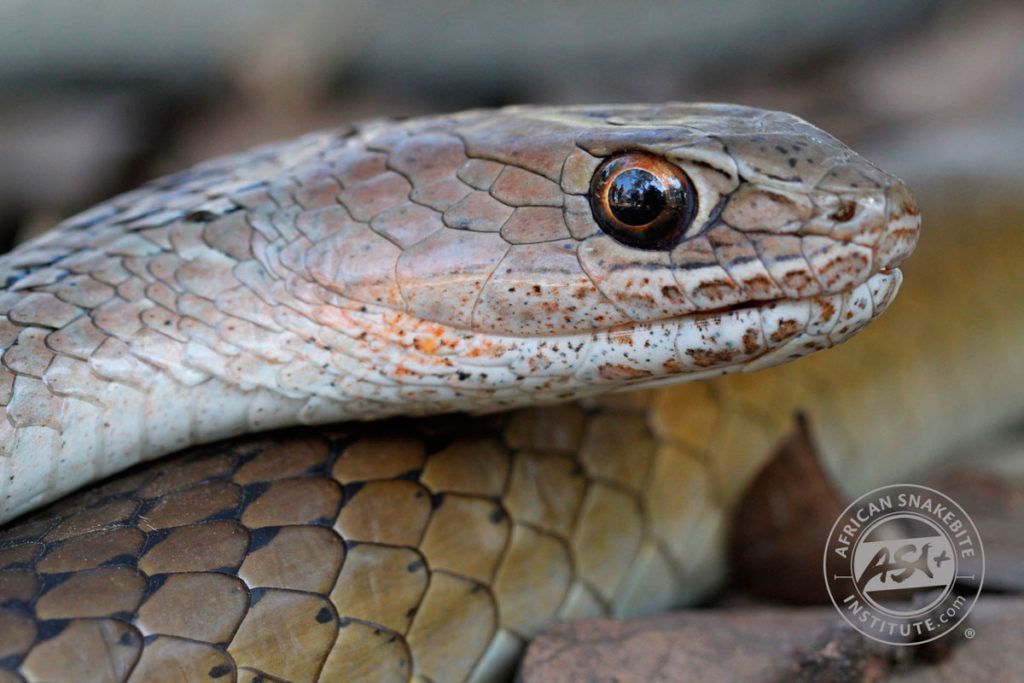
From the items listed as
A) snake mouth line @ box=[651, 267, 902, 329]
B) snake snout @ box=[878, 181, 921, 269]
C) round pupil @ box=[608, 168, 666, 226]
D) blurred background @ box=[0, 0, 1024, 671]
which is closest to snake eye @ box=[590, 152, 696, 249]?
round pupil @ box=[608, 168, 666, 226]

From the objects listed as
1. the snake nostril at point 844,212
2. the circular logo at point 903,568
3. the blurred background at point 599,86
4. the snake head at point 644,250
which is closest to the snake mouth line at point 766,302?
the snake head at point 644,250

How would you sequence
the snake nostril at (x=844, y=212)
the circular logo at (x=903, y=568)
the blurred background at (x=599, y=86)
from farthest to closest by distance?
the blurred background at (x=599, y=86)
the circular logo at (x=903, y=568)
the snake nostril at (x=844, y=212)

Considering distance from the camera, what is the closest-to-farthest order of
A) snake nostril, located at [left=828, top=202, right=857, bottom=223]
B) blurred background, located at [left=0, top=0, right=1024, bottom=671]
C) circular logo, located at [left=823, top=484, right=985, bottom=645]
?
1. snake nostril, located at [left=828, top=202, right=857, bottom=223]
2. circular logo, located at [left=823, top=484, right=985, bottom=645]
3. blurred background, located at [left=0, top=0, right=1024, bottom=671]

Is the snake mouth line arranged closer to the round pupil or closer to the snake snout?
the snake snout

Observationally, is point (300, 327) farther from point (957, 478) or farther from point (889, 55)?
point (889, 55)

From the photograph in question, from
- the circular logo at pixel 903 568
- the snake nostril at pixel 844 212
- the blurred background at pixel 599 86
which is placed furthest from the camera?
the blurred background at pixel 599 86

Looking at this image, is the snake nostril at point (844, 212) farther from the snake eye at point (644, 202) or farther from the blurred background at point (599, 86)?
the blurred background at point (599, 86)

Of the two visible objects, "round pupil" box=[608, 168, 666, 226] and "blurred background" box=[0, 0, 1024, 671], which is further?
"blurred background" box=[0, 0, 1024, 671]
